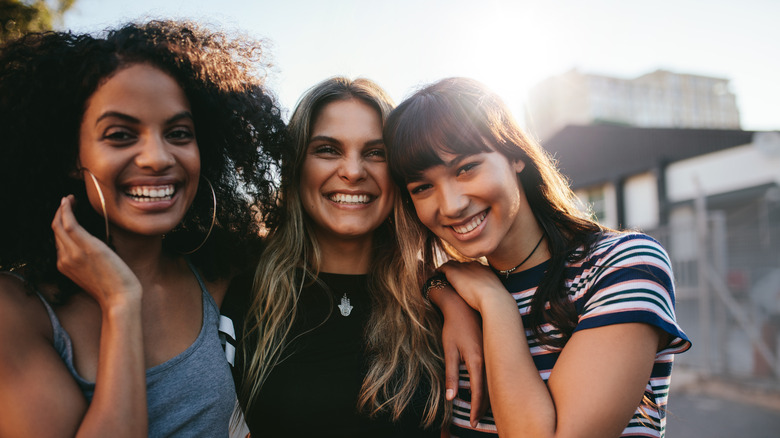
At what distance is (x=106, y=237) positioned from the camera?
1.98 meters

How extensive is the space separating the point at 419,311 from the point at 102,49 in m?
1.80

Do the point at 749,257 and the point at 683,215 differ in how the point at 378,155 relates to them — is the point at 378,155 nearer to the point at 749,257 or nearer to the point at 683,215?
the point at 749,257

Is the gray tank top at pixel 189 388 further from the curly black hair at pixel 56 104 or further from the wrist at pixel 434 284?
the wrist at pixel 434 284

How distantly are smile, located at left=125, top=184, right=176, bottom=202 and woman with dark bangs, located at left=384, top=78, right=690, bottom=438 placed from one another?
99cm

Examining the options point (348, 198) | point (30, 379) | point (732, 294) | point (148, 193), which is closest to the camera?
point (30, 379)

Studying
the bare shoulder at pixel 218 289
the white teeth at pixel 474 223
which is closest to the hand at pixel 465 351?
the white teeth at pixel 474 223

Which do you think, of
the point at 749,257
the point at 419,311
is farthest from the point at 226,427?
the point at 749,257

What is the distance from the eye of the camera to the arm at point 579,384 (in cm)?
163

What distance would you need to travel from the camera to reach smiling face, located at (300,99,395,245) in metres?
2.57

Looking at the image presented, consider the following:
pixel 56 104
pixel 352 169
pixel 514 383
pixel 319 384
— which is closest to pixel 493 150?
pixel 352 169

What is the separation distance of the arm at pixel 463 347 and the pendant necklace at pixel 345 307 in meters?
0.47

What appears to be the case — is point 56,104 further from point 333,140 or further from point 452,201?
point 452,201

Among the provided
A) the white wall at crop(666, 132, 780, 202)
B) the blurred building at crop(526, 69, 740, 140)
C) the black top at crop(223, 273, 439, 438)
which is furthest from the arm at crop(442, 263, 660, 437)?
the blurred building at crop(526, 69, 740, 140)

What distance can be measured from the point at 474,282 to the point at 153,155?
1.39 m
